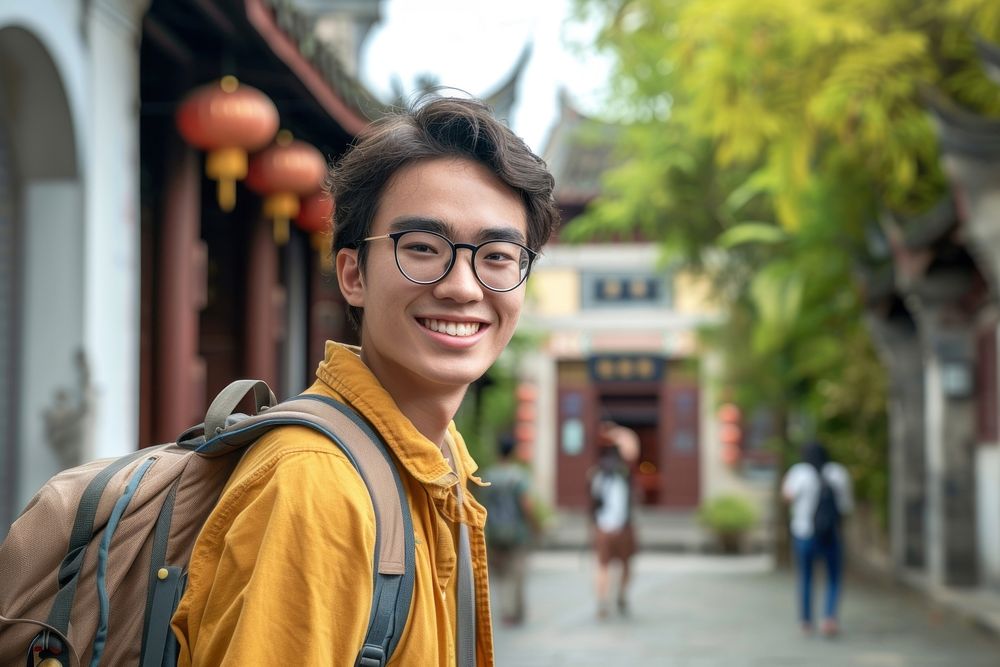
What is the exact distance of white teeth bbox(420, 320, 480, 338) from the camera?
5.75ft

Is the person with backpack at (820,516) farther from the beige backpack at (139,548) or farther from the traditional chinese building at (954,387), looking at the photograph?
the beige backpack at (139,548)

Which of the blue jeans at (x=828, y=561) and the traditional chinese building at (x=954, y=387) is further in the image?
the traditional chinese building at (x=954, y=387)

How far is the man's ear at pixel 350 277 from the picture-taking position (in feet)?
6.06

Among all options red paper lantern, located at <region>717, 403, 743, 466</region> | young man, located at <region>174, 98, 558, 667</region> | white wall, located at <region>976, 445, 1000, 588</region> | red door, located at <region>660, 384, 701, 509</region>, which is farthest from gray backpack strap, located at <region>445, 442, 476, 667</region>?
red door, located at <region>660, 384, 701, 509</region>

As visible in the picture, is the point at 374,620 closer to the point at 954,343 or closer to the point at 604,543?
the point at 604,543

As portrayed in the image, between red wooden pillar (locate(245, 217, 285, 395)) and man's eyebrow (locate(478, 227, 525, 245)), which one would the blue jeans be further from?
man's eyebrow (locate(478, 227, 525, 245))

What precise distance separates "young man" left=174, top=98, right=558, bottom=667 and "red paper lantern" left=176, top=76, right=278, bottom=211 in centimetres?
482

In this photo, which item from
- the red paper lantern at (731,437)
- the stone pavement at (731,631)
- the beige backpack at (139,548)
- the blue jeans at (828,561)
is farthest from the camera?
the red paper lantern at (731,437)

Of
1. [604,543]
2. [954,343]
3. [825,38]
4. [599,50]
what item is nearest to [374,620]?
[825,38]

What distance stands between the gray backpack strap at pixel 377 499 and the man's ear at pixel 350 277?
255 mm

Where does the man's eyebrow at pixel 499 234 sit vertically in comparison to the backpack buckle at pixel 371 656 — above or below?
above

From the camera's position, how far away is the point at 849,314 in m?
16.9

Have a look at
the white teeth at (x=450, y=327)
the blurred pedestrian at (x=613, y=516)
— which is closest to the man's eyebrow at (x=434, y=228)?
the white teeth at (x=450, y=327)

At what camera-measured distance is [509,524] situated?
11039mm
